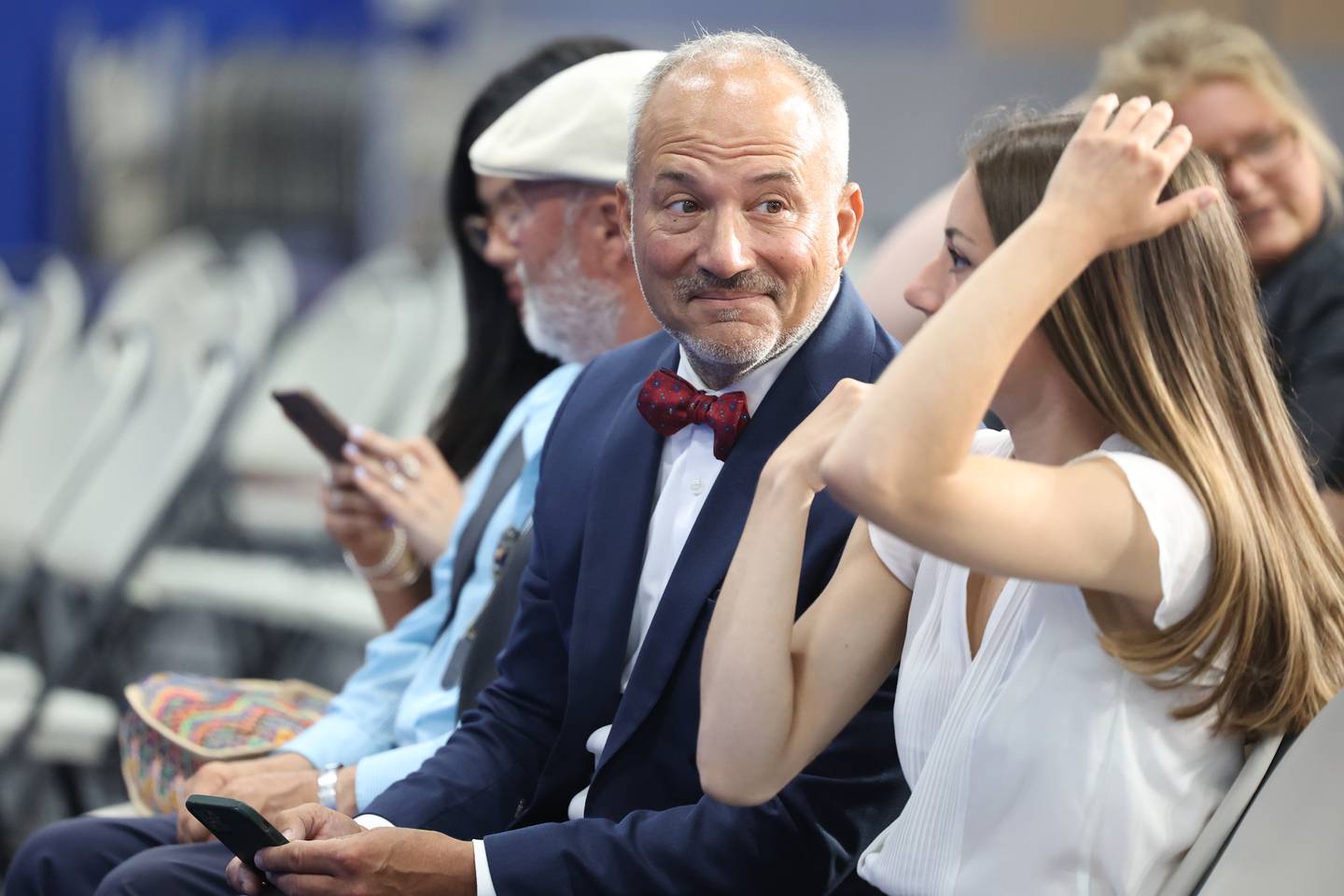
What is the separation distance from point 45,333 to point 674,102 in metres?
4.07

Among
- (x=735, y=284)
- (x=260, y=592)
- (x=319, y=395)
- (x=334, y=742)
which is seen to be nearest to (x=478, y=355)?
(x=334, y=742)

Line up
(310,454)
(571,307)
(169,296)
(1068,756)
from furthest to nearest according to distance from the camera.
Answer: (169,296) → (310,454) → (571,307) → (1068,756)

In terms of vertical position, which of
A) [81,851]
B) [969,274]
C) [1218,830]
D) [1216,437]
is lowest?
[81,851]

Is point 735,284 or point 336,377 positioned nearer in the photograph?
point 735,284

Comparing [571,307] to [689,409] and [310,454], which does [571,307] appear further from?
[310,454]

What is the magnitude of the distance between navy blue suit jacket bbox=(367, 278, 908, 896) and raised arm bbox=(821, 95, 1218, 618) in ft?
1.41

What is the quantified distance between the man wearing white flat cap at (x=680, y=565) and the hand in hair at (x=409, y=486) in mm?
714

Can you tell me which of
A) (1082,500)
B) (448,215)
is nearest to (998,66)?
(448,215)

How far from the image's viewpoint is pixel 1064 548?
4.79 feet

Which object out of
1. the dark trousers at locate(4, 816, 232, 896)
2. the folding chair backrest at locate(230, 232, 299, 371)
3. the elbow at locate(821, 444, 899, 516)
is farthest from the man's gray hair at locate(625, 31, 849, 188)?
the folding chair backrest at locate(230, 232, 299, 371)

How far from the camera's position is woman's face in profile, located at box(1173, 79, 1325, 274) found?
10.4 feet

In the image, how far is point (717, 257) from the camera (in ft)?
6.22

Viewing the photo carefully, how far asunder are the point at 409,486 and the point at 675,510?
0.93m

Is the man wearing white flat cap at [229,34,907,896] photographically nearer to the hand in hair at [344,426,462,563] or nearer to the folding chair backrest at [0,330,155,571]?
the hand in hair at [344,426,462,563]
